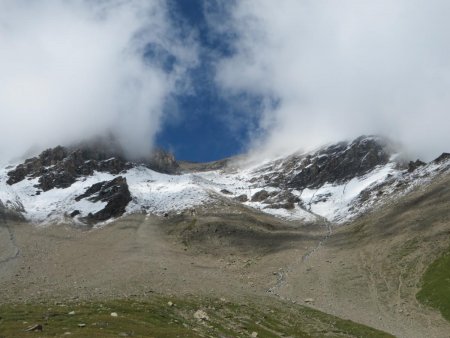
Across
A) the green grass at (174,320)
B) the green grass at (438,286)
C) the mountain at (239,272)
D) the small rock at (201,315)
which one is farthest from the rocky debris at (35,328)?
the green grass at (438,286)

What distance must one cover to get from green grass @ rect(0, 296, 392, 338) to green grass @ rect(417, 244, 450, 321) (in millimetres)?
22881

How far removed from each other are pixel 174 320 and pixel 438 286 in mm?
62603

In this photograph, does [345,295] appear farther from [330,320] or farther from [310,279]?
[330,320]

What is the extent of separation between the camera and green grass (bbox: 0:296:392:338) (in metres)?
59.4

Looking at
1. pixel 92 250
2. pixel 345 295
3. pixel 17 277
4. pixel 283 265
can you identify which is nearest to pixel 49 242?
pixel 92 250

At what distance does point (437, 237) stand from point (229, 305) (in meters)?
65.7

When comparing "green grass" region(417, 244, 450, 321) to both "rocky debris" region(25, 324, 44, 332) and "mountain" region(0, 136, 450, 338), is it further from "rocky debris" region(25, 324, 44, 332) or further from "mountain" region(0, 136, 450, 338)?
"rocky debris" region(25, 324, 44, 332)

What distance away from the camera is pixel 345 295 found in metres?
112

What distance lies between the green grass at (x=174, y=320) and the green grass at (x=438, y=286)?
901 inches

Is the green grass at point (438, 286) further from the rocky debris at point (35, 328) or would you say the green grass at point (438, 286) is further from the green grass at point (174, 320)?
the rocky debris at point (35, 328)

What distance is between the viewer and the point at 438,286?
358ft

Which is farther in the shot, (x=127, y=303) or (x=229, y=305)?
(x=229, y=305)

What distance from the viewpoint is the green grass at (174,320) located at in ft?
195

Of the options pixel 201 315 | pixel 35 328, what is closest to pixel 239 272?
pixel 201 315
